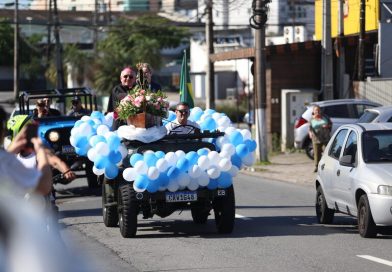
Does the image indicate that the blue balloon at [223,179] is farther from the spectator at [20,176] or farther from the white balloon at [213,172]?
the spectator at [20,176]

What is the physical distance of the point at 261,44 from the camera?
28.1 m

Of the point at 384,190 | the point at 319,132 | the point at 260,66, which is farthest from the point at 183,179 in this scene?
the point at 260,66

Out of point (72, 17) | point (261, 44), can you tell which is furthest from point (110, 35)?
point (261, 44)

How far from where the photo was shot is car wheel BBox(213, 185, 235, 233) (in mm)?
13117

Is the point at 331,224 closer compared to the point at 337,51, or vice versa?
the point at 331,224

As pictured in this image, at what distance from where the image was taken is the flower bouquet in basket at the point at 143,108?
1317cm

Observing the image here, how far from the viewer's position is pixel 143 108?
13266 mm

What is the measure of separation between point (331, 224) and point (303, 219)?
→ 2.36ft

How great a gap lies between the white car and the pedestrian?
11.0 meters

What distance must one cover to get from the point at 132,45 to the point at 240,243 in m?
72.7

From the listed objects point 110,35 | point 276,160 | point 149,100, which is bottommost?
point 276,160

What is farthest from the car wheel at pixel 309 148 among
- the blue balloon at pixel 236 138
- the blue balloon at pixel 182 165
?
the blue balloon at pixel 182 165

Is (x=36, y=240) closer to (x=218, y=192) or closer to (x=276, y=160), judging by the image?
(x=218, y=192)

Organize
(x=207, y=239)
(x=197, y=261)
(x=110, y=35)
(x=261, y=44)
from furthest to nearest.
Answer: (x=110, y=35), (x=261, y=44), (x=207, y=239), (x=197, y=261)
